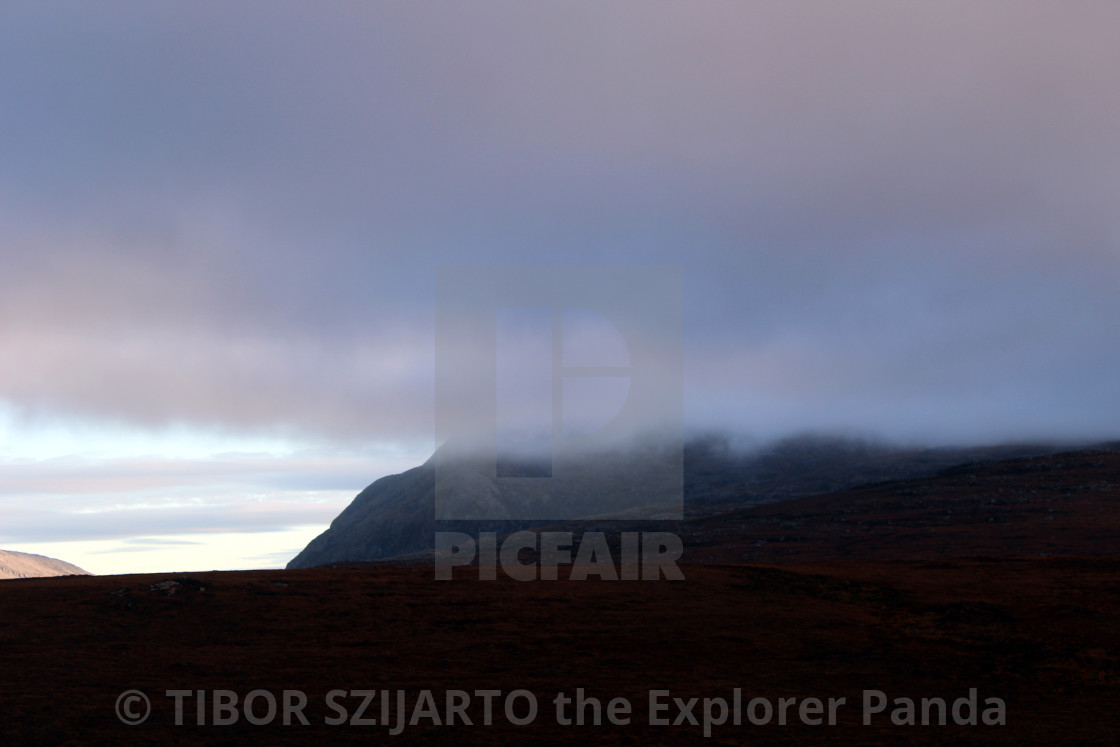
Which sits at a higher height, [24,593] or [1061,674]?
[24,593]

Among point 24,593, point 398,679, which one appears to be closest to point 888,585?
point 398,679

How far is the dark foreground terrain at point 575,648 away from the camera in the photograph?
97.6ft

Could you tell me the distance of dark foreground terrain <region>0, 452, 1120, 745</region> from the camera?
29.7 meters

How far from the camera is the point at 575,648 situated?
40.3 metres

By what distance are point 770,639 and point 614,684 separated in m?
10.6

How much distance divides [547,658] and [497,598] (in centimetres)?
991

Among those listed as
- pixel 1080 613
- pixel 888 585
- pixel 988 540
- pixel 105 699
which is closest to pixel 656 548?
pixel 988 540

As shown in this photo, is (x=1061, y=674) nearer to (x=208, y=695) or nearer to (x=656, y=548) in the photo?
(x=208, y=695)

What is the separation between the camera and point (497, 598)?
48.3 metres

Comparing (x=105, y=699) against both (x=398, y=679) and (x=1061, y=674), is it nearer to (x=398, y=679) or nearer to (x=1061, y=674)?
(x=398, y=679)

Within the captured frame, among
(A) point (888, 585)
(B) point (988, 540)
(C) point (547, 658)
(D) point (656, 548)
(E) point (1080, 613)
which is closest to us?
(C) point (547, 658)

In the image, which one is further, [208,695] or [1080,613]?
[1080,613]

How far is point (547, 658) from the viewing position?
38844mm

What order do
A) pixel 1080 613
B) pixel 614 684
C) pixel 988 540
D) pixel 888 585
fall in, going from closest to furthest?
pixel 614 684
pixel 1080 613
pixel 888 585
pixel 988 540
